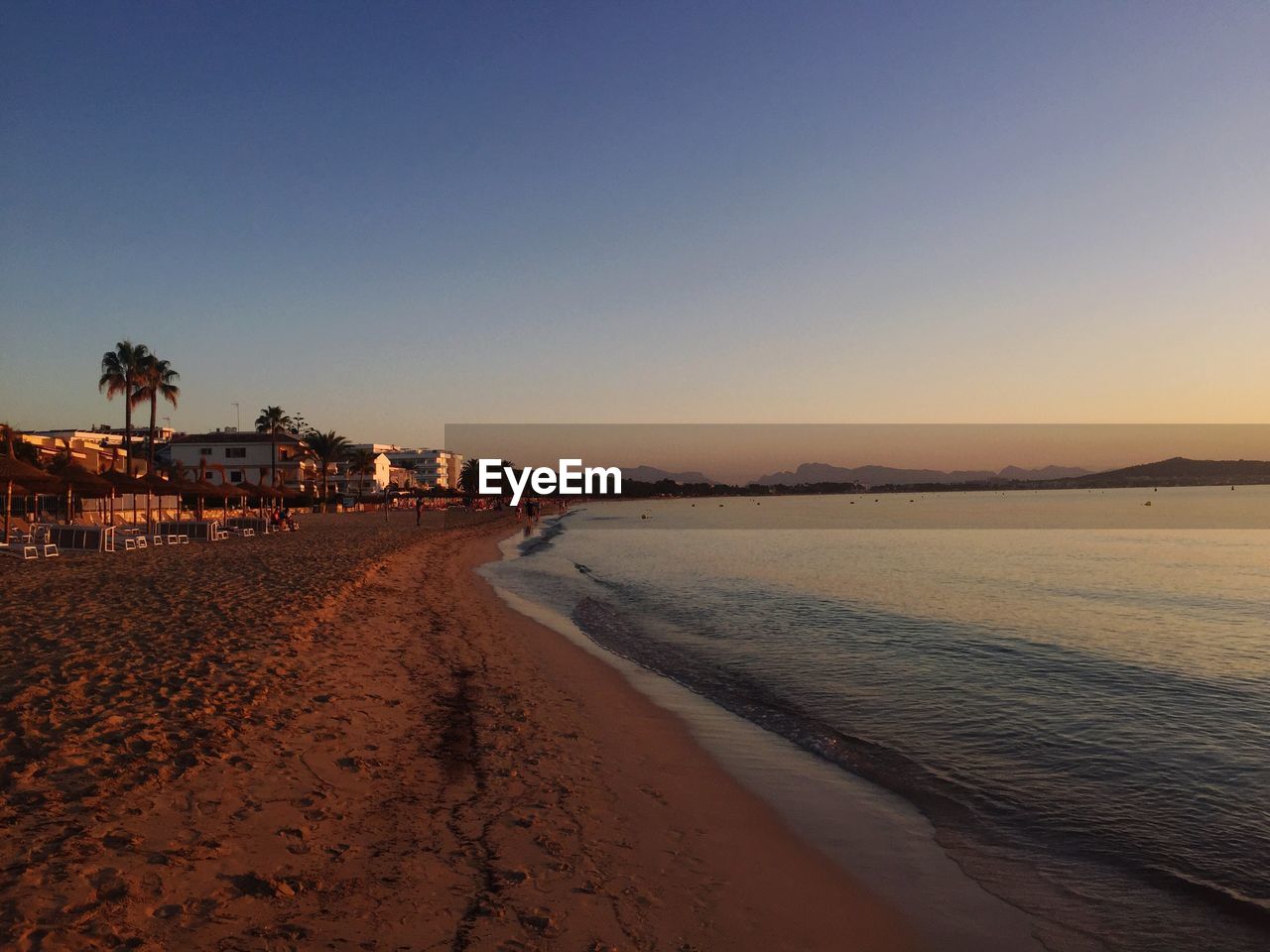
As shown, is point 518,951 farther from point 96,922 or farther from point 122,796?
point 122,796

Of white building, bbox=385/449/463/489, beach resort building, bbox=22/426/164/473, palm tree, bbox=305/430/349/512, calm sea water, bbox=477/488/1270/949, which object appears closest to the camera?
calm sea water, bbox=477/488/1270/949

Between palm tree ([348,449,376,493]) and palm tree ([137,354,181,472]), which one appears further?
palm tree ([348,449,376,493])

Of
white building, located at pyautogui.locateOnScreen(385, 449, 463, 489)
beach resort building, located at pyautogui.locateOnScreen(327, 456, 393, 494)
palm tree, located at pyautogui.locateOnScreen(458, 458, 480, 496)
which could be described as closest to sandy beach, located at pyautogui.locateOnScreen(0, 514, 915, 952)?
beach resort building, located at pyautogui.locateOnScreen(327, 456, 393, 494)

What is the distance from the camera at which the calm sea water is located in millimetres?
5797

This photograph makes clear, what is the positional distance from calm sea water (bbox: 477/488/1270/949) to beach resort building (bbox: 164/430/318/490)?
214ft

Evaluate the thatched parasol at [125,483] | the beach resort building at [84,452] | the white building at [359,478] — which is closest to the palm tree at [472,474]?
the white building at [359,478]

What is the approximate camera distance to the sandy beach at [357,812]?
4.20m

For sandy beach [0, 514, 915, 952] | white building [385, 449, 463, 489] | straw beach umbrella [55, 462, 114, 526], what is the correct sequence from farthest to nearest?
white building [385, 449, 463, 489], straw beach umbrella [55, 462, 114, 526], sandy beach [0, 514, 915, 952]

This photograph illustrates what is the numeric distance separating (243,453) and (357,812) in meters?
88.4

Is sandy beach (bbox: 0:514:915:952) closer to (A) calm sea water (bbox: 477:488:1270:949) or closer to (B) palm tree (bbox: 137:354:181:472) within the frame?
(A) calm sea water (bbox: 477:488:1270:949)

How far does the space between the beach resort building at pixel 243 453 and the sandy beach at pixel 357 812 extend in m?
78.1

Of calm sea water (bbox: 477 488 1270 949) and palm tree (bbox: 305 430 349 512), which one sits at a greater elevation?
palm tree (bbox: 305 430 349 512)

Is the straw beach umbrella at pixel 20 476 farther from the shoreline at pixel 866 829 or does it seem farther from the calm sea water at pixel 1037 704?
the shoreline at pixel 866 829

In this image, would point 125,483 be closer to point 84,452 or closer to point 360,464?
point 84,452
